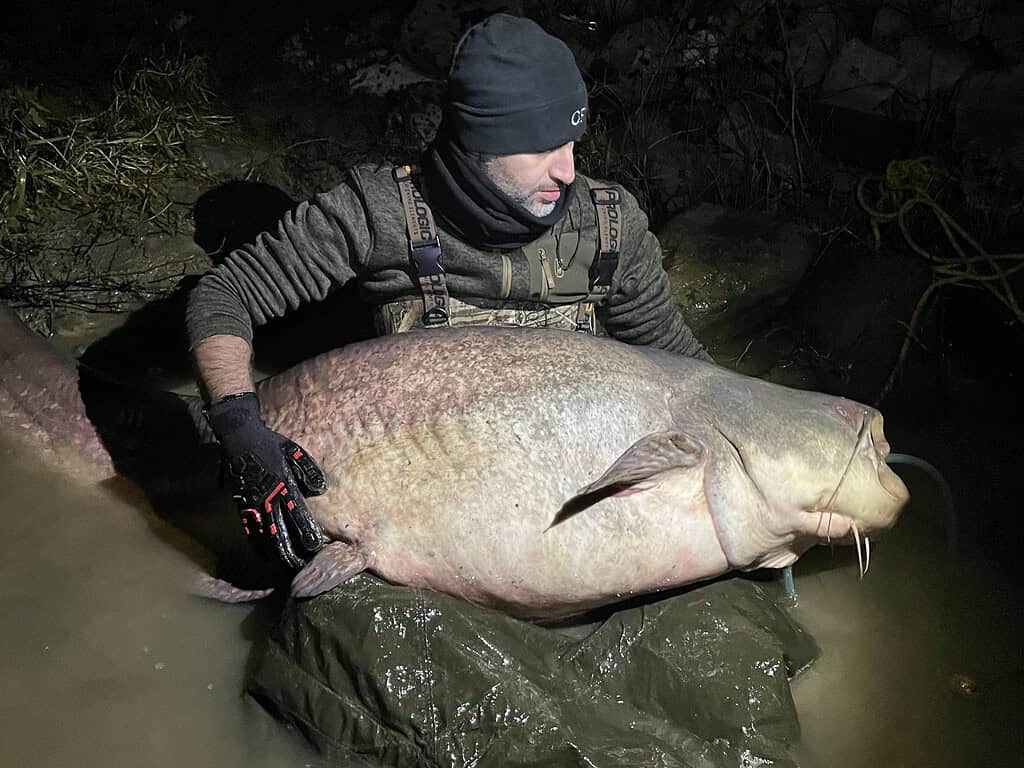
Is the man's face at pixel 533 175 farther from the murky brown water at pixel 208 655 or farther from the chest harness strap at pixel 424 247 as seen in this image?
the murky brown water at pixel 208 655

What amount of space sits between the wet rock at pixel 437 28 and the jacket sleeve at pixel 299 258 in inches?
117

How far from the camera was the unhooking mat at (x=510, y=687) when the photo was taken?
238cm

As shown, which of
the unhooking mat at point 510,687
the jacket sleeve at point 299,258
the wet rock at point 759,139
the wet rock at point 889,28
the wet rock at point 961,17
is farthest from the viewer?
the wet rock at point 889,28

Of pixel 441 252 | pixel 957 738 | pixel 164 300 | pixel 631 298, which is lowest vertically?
pixel 957 738

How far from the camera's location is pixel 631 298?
3.43m

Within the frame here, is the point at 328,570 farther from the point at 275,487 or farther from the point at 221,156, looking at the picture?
the point at 221,156

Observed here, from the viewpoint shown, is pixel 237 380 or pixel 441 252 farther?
pixel 441 252

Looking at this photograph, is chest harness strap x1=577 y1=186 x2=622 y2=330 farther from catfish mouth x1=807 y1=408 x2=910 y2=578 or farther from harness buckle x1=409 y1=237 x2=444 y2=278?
catfish mouth x1=807 y1=408 x2=910 y2=578

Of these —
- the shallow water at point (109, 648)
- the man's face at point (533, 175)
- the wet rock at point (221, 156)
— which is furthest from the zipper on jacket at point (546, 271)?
the wet rock at point (221, 156)

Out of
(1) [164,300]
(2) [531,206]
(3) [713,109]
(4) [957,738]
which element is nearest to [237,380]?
(2) [531,206]

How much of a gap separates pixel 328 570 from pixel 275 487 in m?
0.26

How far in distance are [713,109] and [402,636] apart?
414 centimetres

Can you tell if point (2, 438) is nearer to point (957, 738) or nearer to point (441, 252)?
point (441, 252)

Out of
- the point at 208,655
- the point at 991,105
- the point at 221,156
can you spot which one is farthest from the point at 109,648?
the point at 991,105
